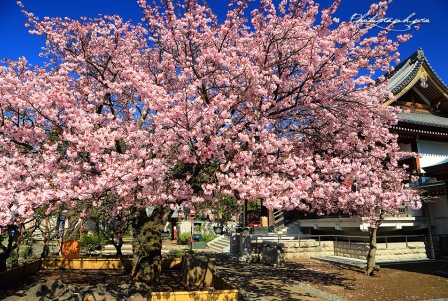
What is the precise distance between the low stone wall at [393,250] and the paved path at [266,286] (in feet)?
16.8

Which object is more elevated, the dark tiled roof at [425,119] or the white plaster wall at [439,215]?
the dark tiled roof at [425,119]

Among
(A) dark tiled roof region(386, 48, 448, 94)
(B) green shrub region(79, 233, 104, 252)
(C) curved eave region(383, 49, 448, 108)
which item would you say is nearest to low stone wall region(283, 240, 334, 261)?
(C) curved eave region(383, 49, 448, 108)

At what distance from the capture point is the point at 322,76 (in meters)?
10.4

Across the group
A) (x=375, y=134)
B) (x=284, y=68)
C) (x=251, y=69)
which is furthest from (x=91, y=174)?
(x=375, y=134)

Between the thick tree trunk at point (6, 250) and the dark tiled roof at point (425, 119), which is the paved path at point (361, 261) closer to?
the dark tiled roof at point (425, 119)

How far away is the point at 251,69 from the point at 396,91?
15.0m

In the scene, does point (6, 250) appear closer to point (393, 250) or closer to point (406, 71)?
point (393, 250)

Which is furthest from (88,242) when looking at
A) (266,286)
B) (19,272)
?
(266,286)

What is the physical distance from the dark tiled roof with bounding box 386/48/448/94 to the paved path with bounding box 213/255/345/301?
13564 mm

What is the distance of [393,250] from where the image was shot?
18.2 metres

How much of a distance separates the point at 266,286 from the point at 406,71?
19052 mm

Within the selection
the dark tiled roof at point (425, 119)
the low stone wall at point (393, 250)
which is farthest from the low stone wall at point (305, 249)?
the dark tiled roof at point (425, 119)

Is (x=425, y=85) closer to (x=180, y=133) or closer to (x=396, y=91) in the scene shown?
(x=396, y=91)

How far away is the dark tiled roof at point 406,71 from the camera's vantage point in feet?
68.1
